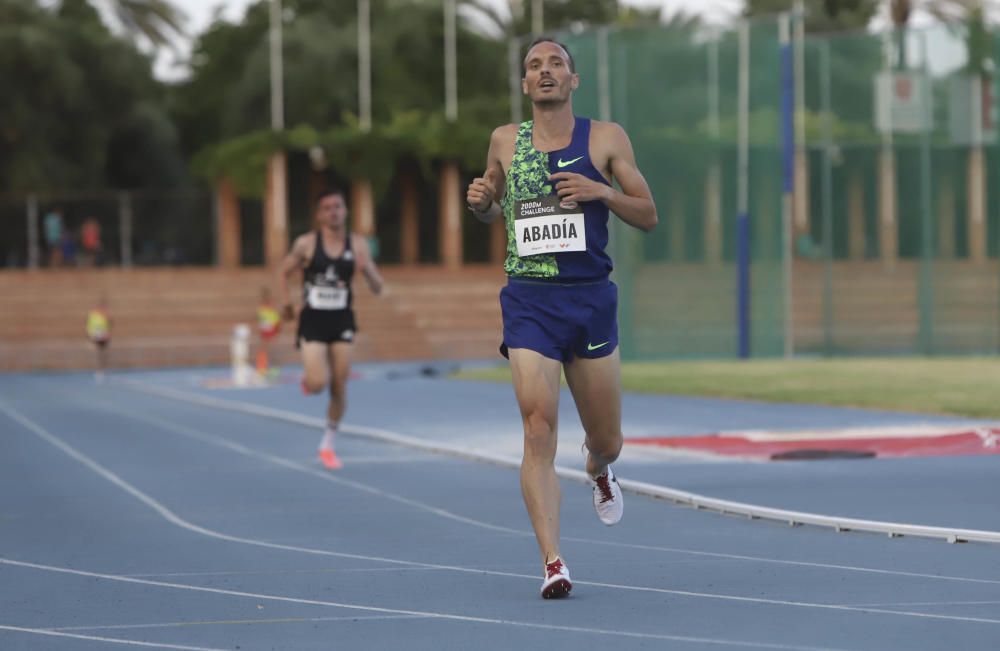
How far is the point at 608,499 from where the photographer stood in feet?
28.6

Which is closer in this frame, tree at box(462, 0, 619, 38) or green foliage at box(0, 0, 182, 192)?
green foliage at box(0, 0, 182, 192)

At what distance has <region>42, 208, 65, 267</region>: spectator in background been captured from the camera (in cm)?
4891

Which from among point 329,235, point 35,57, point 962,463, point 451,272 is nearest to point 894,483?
point 962,463

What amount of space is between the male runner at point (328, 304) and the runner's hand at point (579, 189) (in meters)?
Result: 6.94

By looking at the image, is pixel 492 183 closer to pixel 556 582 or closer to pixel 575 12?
pixel 556 582

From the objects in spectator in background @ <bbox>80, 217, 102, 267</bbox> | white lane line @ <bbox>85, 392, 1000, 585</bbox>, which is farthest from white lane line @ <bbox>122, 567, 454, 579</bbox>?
spectator in background @ <bbox>80, 217, 102, 267</bbox>

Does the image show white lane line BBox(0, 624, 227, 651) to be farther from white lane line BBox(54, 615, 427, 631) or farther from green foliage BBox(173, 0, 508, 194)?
green foliage BBox(173, 0, 508, 194)

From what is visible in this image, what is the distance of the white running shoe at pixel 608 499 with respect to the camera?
28.5 feet

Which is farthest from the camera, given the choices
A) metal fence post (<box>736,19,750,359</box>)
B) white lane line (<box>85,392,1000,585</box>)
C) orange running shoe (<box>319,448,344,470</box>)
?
metal fence post (<box>736,19,750,359</box>)

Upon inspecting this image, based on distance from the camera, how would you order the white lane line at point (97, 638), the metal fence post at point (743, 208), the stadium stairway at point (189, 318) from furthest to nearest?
the stadium stairway at point (189, 318)
the metal fence post at point (743, 208)
the white lane line at point (97, 638)

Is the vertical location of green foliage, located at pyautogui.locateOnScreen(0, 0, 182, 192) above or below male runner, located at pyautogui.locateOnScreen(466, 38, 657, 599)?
above

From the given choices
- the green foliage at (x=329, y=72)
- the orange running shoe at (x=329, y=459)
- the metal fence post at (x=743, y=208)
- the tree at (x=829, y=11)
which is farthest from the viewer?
the tree at (x=829, y=11)

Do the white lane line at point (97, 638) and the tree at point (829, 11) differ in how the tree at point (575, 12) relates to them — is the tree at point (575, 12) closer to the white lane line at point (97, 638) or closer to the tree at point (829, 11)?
the tree at point (829, 11)

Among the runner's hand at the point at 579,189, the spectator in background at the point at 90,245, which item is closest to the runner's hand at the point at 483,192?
the runner's hand at the point at 579,189
